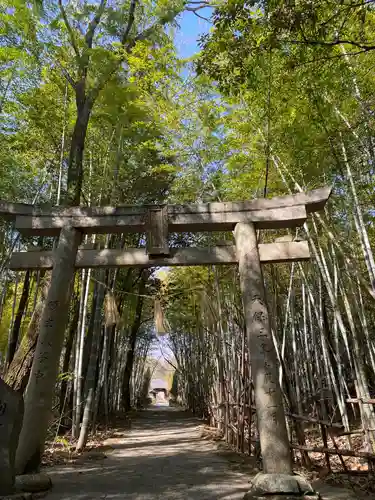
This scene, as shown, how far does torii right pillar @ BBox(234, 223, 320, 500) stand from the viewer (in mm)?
2881

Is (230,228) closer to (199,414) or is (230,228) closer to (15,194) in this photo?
Answer: (15,194)

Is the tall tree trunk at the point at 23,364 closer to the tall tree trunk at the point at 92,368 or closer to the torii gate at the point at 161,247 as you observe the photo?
the torii gate at the point at 161,247

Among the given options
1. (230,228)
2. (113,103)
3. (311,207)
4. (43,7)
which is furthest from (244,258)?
(43,7)

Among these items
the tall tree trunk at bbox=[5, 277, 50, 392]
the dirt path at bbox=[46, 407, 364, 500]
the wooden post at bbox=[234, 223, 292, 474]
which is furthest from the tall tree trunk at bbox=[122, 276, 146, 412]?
the wooden post at bbox=[234, 223, 292, 474]

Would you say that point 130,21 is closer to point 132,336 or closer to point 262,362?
point 262,362

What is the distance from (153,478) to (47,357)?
5.63ft

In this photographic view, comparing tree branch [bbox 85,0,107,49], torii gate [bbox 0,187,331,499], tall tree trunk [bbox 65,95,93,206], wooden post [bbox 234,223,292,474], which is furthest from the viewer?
tree branch [bbox 85,0,107,49]

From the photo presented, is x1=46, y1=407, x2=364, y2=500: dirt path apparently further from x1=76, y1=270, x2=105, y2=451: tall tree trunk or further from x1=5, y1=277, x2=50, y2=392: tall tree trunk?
x1=5, y1=277, x2=50, y2=392: tall tree trunk

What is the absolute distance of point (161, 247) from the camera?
A: 3.94 m

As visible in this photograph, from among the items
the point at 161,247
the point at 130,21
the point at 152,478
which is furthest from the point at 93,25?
the point at 152,478

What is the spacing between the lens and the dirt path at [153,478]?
10.4 ft

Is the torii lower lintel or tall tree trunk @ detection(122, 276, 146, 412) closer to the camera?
the torii lower lintel

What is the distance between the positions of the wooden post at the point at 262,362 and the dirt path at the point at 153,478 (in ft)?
1.47

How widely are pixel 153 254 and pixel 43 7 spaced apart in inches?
153
